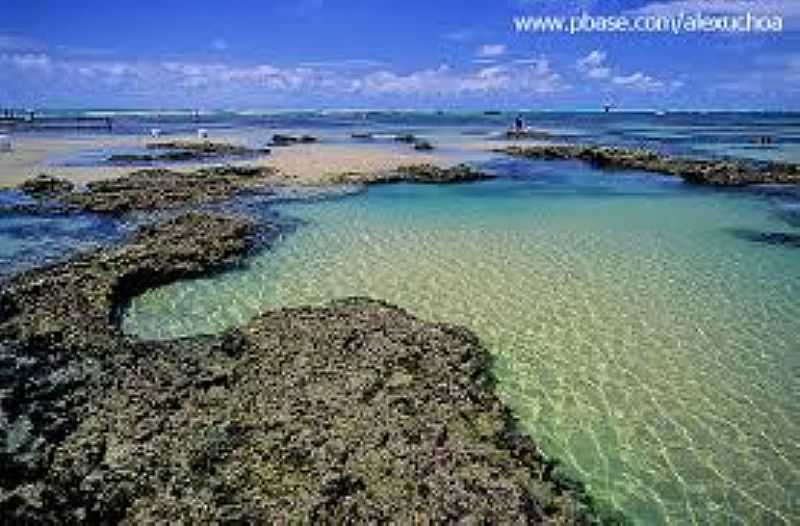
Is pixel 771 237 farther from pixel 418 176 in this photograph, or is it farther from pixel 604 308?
pixel 418 176

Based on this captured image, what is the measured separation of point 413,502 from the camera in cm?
796

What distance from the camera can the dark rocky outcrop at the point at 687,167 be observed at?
39.7 m

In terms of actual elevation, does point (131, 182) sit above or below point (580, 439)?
above

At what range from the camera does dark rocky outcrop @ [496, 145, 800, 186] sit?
39.7 metres

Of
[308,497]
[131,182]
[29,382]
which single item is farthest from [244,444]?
[131,182]

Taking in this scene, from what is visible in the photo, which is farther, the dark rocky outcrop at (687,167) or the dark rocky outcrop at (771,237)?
the dark rocky outcrop at (687,167)

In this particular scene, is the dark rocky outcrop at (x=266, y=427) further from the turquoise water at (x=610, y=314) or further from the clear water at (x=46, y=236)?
the clear water at (x=46, y=236)

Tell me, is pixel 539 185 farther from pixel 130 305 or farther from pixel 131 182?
pixel 130 305

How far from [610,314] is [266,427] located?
8504mm

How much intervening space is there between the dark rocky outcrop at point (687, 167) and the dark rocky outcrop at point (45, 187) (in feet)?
94.1

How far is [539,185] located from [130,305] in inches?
987

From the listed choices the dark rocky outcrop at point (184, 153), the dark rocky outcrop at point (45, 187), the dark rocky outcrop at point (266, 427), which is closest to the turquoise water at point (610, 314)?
the dark rocky outcrop at point (266, 427)

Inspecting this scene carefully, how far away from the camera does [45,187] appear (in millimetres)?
32094

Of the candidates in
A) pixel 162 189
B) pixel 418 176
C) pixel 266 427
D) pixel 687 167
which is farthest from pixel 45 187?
pixel 687 167
